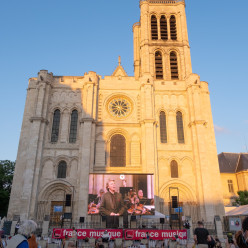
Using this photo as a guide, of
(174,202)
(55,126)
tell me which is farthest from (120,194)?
(55,126)

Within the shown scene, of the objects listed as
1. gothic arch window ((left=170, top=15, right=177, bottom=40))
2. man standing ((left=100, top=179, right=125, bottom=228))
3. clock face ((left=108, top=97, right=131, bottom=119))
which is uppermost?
gothic arch window ((left=170, top=15, right=177, bottom=40))

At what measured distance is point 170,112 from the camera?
29359mm

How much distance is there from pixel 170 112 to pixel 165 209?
36.9 ft

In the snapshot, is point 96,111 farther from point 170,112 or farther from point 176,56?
point 176,56

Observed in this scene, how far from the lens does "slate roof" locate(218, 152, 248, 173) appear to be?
41.9 metres

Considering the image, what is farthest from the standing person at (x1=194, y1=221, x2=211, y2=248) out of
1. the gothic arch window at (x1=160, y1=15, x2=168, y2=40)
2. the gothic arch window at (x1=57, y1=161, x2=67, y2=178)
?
the gothic arch window at (x1=160, y1=15, x2=168, y2=40)

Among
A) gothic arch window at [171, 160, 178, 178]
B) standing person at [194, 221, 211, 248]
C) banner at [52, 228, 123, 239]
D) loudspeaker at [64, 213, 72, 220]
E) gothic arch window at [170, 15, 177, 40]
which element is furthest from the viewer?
gothic arch window at [170, 15, 177, 40]

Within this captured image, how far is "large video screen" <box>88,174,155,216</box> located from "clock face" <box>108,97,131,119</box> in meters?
9.03

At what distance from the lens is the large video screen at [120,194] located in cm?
2145

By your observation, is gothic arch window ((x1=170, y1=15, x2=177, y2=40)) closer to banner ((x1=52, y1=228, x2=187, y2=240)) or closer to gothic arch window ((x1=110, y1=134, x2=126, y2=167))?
gothic arch window ((x1=110, y1=134, x2=126, y2=167))

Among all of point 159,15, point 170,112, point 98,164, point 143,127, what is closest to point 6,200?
point 98,164

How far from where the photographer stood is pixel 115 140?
28000 millimetres

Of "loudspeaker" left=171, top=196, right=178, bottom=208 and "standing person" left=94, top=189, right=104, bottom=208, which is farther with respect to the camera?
"loudspeaker" left=171, top=196, right=178, bottom=208

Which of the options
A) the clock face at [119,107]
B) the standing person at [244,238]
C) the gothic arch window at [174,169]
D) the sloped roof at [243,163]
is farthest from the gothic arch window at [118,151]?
the sloped roof at [243,163]
